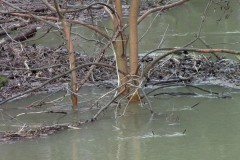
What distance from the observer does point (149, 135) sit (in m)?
6.45

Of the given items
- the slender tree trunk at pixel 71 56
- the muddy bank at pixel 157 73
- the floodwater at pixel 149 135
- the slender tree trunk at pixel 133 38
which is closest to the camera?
the floodwater at pixel 149 135

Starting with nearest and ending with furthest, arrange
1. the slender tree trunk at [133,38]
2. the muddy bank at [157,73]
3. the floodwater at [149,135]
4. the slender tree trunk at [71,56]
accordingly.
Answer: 1. the floodwater at [149,135]
2. the slender tree trunk at [71,56]
3. the slender tree trunk at [133,38]
4. the muddy bank at [157,73]

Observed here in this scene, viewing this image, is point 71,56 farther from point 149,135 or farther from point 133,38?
point 149,135

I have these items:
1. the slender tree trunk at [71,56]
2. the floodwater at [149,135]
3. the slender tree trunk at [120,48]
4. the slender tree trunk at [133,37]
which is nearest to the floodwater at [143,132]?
the floodwater at [149,135]

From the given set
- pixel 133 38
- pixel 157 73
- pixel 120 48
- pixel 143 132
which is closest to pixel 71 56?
pixel 120 48

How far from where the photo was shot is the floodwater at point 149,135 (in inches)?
229

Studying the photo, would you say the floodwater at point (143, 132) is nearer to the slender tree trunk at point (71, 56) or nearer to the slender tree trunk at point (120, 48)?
the slender tree trunk at point (71, 56)

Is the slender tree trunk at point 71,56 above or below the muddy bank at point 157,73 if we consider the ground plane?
above

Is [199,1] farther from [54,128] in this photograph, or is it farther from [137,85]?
[54,128]

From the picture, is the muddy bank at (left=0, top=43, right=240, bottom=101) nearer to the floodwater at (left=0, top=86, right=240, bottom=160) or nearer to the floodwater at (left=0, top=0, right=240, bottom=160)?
the floodwater at (left=0, top=0, right=240, bottom=160)

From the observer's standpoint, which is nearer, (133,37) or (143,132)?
Result: (143,132)

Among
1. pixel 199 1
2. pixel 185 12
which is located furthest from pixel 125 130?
pixel 199 1

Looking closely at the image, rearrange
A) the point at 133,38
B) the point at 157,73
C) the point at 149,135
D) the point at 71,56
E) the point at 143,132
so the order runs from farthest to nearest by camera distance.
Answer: the point at 157,73 → the point at 133,38 → the point at 71,56 → the point at 143,132 → the point at 149,135

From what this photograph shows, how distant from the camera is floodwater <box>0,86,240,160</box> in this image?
5828 millimetres
